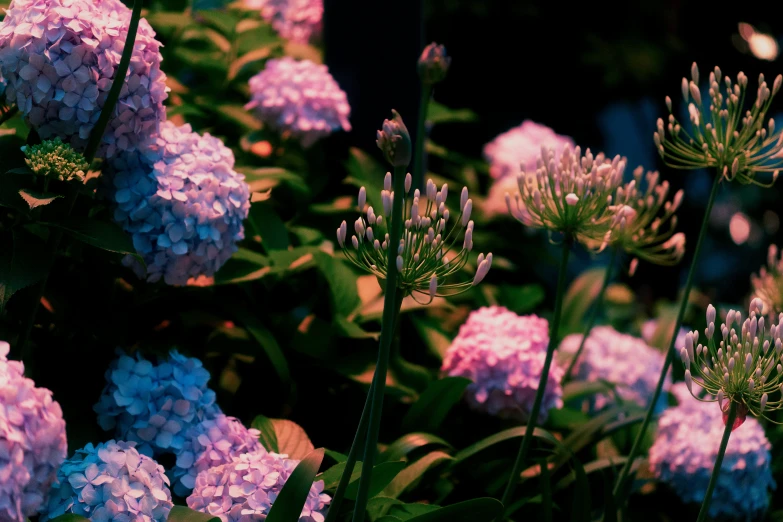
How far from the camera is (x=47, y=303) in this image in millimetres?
1578

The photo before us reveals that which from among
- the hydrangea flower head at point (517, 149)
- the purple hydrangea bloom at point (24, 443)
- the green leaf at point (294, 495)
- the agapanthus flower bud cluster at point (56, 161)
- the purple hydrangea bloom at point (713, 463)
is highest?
the hydrangea flower head at point (517, 149)

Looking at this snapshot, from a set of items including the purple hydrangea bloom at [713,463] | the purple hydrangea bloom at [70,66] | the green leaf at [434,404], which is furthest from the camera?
the purple hydrangea bloom at [713,463]

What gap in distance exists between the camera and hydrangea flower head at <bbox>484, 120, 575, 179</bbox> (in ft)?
10.0

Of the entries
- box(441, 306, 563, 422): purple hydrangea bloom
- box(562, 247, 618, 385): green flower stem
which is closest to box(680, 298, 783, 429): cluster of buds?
box(562, 247, 618, 385): green flower stem

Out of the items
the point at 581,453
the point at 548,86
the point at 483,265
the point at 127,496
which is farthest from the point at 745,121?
the point at 548,86

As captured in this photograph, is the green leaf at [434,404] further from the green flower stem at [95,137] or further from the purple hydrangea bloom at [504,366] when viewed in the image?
the green flower stem at [95,137]

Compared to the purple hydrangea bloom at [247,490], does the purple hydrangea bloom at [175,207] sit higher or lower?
higher

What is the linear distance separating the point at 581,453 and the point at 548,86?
10.5 ft

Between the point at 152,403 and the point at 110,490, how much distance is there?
25 cm

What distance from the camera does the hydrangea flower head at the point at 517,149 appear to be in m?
3.05

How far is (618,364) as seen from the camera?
2.58 meters

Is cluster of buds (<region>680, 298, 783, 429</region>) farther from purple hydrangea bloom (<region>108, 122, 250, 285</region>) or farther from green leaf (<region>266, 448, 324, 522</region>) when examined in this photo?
purple hydrangea bloom (<region>108, 122, 250, 285</region>)

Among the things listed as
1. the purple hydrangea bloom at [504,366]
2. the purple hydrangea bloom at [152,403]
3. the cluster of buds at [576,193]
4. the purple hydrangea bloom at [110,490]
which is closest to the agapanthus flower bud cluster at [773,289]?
the purple hydrangea bloom at [504,366]

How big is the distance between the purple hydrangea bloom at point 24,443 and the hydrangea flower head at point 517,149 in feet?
7.22
